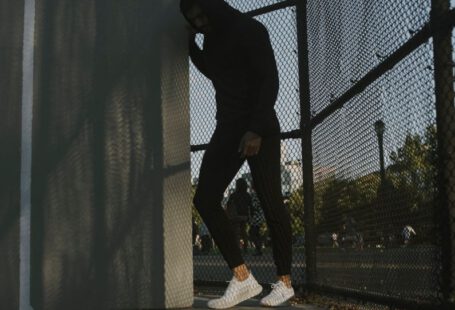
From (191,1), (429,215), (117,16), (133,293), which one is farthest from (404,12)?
(133,293)

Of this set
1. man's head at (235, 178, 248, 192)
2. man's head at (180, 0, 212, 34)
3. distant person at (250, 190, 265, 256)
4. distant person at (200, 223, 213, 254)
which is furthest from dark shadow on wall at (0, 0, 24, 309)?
distant person at (200, 223, 213, 254)

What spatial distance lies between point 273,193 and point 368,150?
0.63 m

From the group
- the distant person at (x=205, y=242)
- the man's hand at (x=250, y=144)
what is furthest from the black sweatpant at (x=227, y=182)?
the distant person at (x=205, y=242)

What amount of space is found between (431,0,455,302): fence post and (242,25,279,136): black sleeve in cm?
100

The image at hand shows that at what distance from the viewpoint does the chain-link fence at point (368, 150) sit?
2691 millimetres

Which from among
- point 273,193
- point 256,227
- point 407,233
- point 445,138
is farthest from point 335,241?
point 445,138

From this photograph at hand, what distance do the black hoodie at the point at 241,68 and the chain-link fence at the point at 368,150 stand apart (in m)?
0.57

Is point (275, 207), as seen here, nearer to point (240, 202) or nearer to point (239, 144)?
point (239, 144)

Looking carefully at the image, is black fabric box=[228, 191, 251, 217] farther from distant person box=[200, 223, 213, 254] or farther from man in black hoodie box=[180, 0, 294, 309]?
man in black hoodie box=[180, 0, 294, 309]

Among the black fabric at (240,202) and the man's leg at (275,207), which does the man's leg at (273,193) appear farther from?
the black fabric at (240,202)

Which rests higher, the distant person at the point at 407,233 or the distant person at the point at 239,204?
the distant person at the point at 239,204

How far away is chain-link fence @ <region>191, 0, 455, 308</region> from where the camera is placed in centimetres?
269

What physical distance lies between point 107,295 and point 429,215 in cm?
191

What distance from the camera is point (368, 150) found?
3.65m
